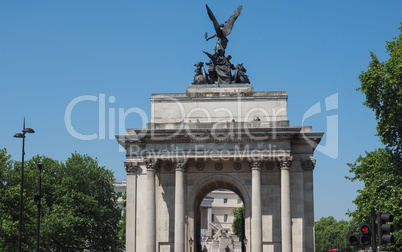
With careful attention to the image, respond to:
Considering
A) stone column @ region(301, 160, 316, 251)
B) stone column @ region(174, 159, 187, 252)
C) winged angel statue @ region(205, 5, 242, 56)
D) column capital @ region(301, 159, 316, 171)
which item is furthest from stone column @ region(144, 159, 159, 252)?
winged angel statue @ region(205, 5, 242, 56)

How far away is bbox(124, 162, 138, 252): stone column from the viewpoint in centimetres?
5497

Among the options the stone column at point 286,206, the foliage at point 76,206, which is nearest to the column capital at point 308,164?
the stone column at point 286,206

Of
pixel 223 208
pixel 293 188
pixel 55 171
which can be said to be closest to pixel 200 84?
pixel 293 188

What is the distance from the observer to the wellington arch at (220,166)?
172ft

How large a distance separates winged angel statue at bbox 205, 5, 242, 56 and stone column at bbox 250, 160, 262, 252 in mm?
12823

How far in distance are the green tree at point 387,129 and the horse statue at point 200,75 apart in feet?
49.4

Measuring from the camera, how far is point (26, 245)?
54.7 metres

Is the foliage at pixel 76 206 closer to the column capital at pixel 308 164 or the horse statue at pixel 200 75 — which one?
the horse statue at pixel 200 75

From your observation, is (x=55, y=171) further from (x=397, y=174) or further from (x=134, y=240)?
(x=397, y=174)

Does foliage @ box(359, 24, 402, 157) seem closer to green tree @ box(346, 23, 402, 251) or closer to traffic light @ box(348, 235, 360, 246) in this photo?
green tree @ box(346, 23, 402, 251)

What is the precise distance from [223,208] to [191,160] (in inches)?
4353

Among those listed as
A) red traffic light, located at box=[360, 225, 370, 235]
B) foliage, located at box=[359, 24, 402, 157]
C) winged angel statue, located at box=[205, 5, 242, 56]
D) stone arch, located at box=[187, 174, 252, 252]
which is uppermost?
winged angel statue, located at box=[205, 5, 242, 56]

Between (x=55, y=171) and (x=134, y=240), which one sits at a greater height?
(x=55, y=171)

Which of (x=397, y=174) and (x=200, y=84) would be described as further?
(x=200, y=84)
